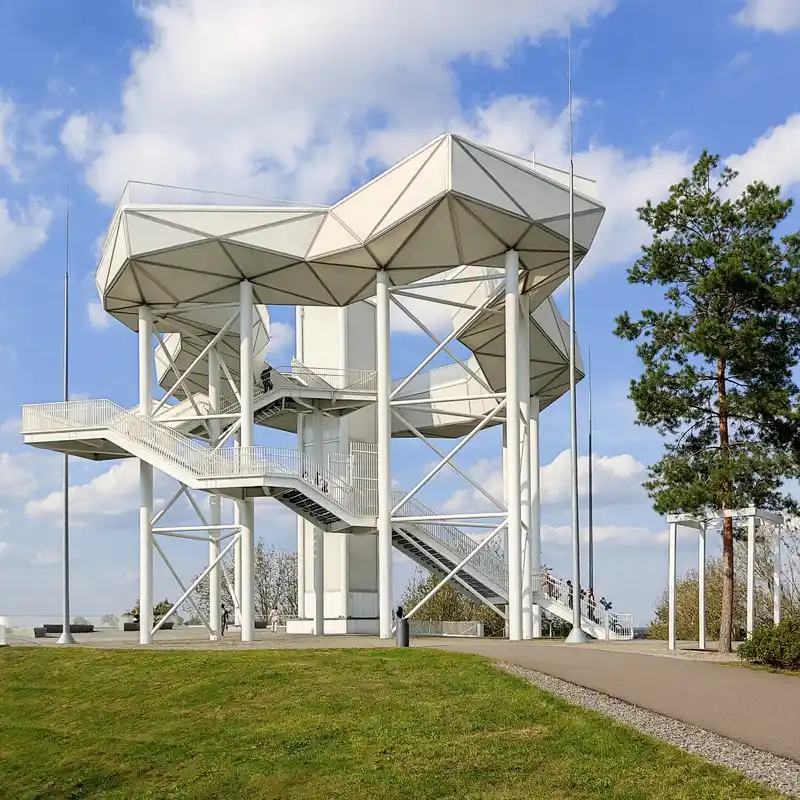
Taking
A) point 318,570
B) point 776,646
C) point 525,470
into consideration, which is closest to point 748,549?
point 776,646

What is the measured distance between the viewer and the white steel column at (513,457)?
30859mm

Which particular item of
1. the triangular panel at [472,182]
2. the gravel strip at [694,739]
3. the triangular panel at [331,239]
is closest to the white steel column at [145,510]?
the triangular panel at [331,239]

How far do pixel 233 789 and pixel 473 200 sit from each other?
18411 millimetres

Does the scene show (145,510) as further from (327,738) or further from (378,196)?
(327,738)

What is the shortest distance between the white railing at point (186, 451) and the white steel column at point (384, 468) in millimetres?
1480

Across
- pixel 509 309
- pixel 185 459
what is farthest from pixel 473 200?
pixel 185 459

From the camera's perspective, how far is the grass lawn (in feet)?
44.7

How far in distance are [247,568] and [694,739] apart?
20438 mm

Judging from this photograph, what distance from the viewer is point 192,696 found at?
65.8ft

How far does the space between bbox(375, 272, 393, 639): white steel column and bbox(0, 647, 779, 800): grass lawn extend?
7.77 metres

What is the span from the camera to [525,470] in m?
34.5

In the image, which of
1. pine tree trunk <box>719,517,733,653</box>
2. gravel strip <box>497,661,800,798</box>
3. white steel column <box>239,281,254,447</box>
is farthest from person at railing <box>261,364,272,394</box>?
gravel strip <box>497,661,800,798</box>

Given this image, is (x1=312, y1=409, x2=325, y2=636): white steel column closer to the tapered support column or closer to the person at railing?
the person at railing

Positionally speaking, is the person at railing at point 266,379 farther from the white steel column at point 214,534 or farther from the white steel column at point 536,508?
the white steel column at point 536,508
